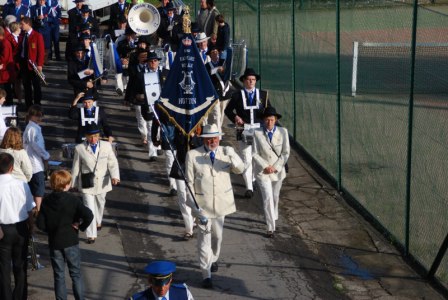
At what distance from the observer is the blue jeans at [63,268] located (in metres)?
10.6

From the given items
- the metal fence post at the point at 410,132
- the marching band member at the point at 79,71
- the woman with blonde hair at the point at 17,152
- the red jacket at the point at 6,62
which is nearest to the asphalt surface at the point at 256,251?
the metal fence post at the point at 410,132

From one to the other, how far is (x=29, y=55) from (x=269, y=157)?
7709mm

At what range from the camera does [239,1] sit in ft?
71.9

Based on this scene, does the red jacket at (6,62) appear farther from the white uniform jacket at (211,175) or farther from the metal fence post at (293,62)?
the white uniform jacket at (211,175)

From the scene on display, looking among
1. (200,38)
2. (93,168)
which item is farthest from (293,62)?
(93,168)

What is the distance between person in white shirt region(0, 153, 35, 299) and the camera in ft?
35.0

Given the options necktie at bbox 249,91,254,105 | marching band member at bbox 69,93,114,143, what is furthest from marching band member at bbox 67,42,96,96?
necktie at bbox 249,91,254,105

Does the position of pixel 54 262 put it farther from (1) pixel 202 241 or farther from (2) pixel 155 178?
(2) pixel 155 178

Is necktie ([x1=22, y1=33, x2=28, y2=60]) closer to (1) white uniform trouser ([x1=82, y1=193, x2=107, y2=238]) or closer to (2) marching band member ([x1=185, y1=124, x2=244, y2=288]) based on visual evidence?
(1) white uniform trouser ([x1=82, y1=193, x2=107, y2=238])

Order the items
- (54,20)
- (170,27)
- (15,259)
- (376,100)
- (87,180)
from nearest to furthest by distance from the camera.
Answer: (15,259) → (87,180) → (376,100) → (170,27) → (54,20)

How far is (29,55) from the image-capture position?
19328 mm

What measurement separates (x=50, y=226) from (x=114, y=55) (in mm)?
9210

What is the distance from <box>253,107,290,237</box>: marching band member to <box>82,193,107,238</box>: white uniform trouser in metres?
2.10

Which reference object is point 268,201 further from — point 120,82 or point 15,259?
point 120,82
